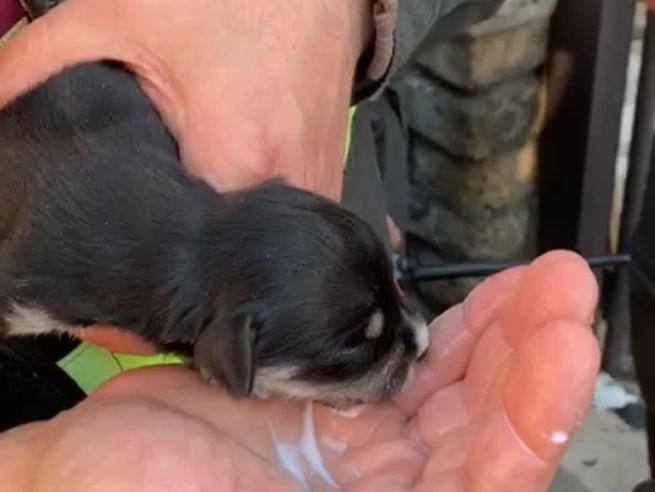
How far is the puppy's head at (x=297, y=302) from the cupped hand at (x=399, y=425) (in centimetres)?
3

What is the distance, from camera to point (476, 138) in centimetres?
273

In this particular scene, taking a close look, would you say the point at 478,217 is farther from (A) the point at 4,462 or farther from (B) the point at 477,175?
(A) the point at 4,462

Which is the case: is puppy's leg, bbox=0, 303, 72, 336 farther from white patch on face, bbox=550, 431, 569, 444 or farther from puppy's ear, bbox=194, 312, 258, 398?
white patch on face, bbox=550, 431, 569, 444

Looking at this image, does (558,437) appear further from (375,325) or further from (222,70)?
(222,70)

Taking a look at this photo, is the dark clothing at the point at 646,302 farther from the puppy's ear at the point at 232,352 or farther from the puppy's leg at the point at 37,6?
the puppy's leg at the point at 37,6

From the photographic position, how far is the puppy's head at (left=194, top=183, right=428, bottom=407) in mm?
1348

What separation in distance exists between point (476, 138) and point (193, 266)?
4.68 feet

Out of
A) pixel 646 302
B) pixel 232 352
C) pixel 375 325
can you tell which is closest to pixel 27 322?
pixel 232 352

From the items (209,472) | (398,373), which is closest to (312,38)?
(398,373)

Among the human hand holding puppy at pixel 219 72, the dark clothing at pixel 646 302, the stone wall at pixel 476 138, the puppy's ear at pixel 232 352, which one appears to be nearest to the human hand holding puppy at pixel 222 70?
the human hand holding puppy at pixel 219 72

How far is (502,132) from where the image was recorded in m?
2.73

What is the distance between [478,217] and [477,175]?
4.0 inches

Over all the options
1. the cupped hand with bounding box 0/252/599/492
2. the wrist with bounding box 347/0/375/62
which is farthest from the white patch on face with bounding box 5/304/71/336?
the wrist with bounding box 347/0/375/62

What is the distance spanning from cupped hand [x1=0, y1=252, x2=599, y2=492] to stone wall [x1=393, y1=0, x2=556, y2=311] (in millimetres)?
1290
